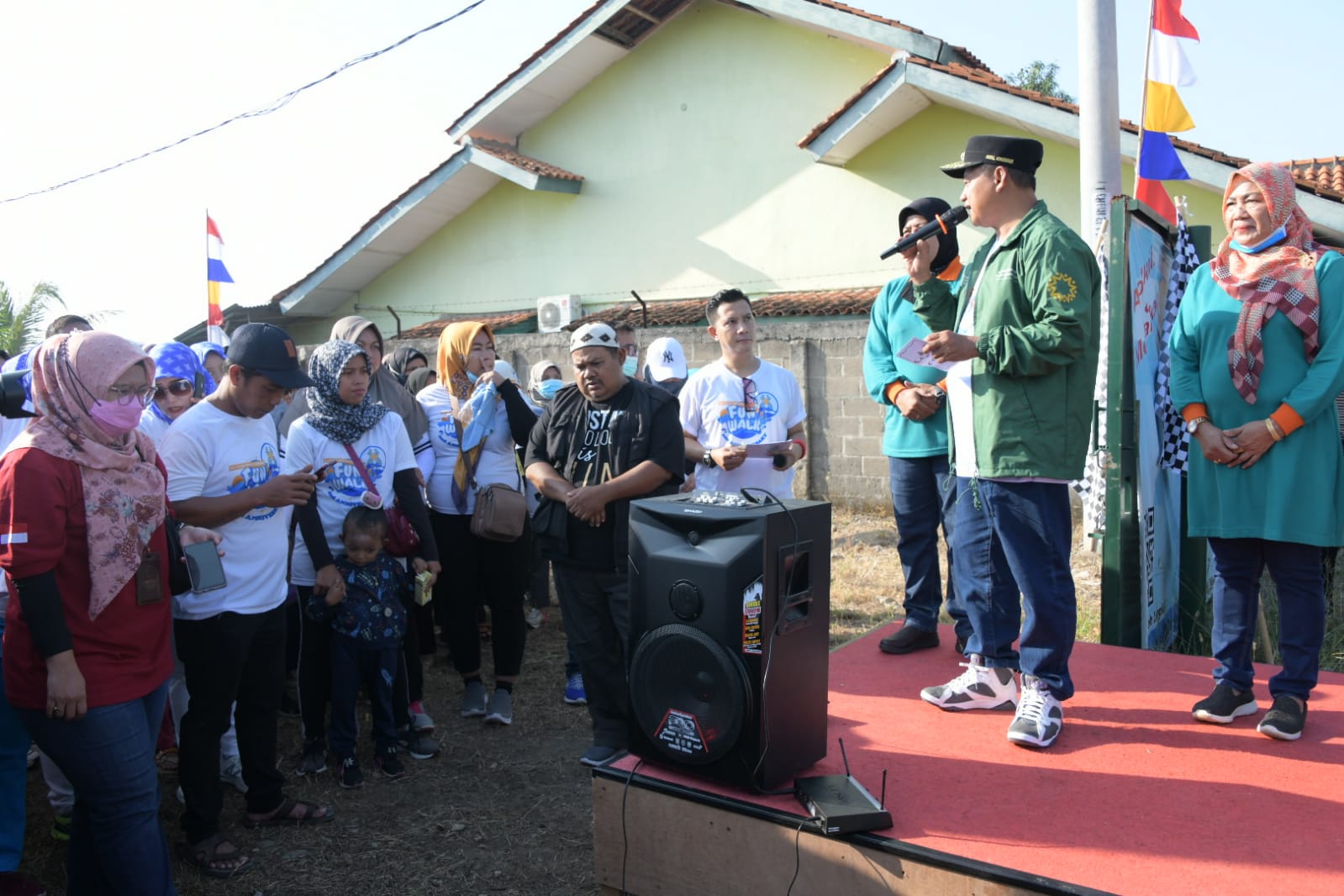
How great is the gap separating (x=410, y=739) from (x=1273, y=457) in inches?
148

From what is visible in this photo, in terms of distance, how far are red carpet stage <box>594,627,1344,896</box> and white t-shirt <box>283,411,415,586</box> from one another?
1.84 metres

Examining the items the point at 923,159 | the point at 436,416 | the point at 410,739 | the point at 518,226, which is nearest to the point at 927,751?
the point at 410,739

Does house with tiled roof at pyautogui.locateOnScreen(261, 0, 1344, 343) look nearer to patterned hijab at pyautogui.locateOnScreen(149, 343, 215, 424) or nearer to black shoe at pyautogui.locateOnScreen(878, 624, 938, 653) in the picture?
→ black shoe at pyautogui.locateOnScreen(878, 624, 938, 653)

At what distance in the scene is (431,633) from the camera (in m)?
5.43

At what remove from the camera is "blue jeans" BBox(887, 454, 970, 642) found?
412 cm

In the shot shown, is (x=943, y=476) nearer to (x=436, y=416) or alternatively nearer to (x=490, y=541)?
(x=490, y=541)

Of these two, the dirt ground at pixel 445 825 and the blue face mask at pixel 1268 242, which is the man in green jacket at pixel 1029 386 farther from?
the dirt ground at pixel 445 825

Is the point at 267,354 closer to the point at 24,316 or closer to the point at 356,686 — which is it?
the point at 356,686

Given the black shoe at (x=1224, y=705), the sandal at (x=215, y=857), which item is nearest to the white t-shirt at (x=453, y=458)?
the sandal at (x=215, y=857)

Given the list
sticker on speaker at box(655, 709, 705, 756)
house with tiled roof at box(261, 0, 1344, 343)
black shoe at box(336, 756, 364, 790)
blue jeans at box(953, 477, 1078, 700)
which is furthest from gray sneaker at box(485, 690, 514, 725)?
house with tiled roof at box(261, 0, 1344, 343)

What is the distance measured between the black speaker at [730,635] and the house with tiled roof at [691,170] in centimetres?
898

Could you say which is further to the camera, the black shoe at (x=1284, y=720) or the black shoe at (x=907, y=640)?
the black shoe at (x=907, y=640)

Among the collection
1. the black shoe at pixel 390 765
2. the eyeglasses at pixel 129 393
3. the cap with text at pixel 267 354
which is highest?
the cap with text at pixel 267 354

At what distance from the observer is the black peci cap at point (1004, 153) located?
9.96 ft
